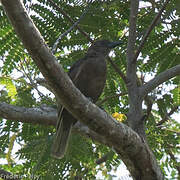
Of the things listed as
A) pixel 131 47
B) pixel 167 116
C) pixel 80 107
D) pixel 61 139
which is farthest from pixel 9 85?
pixel 167 116

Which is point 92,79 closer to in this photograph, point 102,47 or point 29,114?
point 102,47

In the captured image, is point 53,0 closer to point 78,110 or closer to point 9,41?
point 9,41

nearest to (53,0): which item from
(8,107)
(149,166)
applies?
(8,107)

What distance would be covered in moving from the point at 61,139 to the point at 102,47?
1.61m

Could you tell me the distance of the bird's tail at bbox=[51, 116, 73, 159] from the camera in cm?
404

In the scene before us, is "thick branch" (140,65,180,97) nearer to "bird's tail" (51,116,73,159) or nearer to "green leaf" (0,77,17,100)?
"bird's tail" (51,116,73,159)

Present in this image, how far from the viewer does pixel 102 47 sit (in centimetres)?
520

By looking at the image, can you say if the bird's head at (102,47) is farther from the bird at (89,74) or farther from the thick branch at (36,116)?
the thick branch at (36,116)

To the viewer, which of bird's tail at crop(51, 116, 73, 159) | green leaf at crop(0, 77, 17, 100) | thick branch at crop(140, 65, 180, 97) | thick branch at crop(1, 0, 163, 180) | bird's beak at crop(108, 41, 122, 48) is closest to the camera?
thick branch at crop(1, 0, 163, 180)

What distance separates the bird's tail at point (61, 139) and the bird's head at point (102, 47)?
3.61 ft

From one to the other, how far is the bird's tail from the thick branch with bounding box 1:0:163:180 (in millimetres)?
765

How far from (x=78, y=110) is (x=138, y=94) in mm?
1203

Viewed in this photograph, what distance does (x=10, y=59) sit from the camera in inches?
166

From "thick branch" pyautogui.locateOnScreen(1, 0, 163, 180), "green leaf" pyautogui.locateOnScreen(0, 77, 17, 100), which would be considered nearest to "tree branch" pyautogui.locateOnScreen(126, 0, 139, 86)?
"thick branch" pyautogui.locateOnScreen(1, 0, 163, 180)
